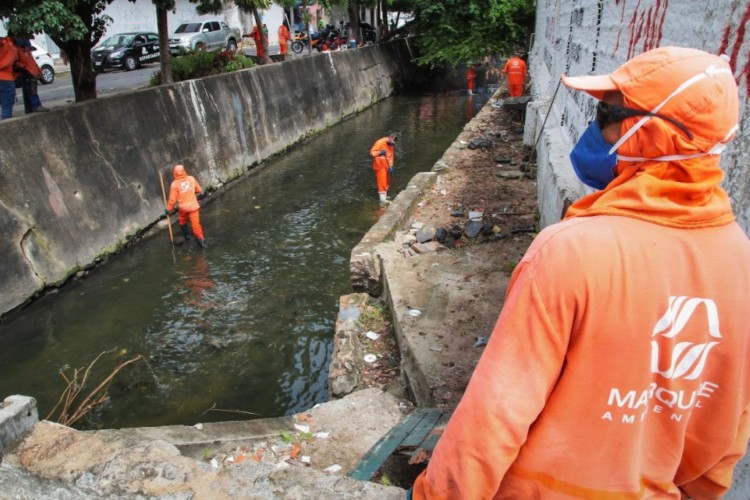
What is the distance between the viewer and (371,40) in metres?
28.8

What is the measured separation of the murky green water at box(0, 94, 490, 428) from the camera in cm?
572

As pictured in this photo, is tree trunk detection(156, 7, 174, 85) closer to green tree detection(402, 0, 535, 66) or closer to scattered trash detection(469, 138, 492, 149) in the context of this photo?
scattered trash detection(469, 138, 492, 149)

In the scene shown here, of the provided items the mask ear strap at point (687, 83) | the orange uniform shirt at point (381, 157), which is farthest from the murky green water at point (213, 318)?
the mask ear strap at point (687, 83)

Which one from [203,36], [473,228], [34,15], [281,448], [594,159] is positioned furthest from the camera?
[203,36]

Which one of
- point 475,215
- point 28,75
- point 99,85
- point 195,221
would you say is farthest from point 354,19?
point 475,215

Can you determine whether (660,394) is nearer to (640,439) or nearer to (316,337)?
(640,439)

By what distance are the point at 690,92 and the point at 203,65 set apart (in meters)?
14.7

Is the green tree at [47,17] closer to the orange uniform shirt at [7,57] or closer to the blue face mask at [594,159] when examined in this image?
the orange uniform shirt at [7,57]

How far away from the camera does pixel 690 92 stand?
123 centimetres

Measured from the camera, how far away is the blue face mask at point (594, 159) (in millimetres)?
1483

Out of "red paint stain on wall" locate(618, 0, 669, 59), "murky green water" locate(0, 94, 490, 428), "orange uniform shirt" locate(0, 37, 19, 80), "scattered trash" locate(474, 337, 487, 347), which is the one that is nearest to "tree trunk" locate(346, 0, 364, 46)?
"murky green water" locate(0, 94, 490, 428)

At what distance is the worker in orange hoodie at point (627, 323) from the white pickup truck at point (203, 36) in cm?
2273

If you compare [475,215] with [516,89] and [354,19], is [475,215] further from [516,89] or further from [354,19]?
[354,19]

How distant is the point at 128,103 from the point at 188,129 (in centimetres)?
173
